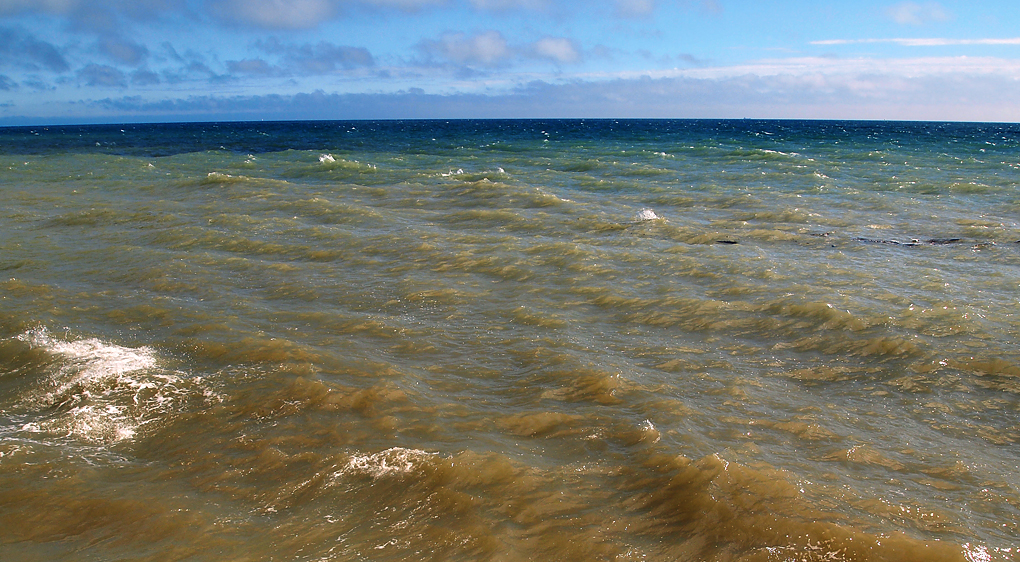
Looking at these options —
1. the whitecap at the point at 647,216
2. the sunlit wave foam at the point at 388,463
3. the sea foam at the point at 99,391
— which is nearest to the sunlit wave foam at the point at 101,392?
the sea foam at the point at 99,391

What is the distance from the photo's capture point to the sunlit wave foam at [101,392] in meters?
5.63

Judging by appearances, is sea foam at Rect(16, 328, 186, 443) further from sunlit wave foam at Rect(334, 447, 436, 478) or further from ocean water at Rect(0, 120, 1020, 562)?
sunlit wave foam at Rect(334, 447, 436, 478)

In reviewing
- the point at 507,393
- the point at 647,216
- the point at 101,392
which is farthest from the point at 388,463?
the point at 647,216

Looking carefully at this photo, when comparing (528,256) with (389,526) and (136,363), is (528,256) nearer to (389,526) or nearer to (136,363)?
(136,363)

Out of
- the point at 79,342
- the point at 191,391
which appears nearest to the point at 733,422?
the point at 191,391

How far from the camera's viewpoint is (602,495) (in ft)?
15.6

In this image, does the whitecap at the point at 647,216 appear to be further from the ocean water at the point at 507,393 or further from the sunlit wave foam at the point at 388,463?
the sunlit wave foam at the point at 388,463

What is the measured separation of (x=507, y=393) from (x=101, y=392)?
402 centimetres

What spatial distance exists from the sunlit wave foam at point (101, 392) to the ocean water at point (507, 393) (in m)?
0.03

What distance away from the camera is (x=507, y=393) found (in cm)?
640

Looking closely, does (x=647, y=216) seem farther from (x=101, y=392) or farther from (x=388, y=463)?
(x=101, y=392)

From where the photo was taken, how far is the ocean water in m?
4.39

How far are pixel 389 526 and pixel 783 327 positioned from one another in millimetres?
6086

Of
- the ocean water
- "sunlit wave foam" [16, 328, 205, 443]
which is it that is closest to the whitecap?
the ocean water
